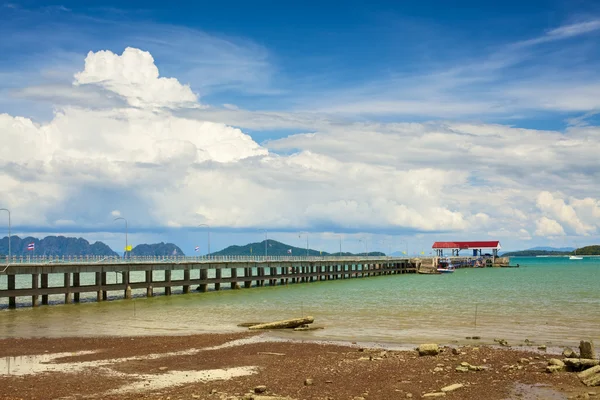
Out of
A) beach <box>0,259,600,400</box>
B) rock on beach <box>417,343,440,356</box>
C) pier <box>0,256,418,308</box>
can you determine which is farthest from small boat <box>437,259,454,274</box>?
rock on beach <box>417,343,440,356</box>

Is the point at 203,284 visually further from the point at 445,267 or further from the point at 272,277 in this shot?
the point at 445,267

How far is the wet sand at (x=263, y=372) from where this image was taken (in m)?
20.6

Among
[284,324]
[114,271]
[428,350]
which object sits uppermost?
[114,271]

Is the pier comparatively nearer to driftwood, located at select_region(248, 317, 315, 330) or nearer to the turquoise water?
the turquoise water

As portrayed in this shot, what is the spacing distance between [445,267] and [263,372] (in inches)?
6716

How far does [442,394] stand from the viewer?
65.3ft

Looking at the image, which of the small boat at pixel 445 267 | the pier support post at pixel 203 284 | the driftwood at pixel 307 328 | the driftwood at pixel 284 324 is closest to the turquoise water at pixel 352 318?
the driftwood at pixel 307 328

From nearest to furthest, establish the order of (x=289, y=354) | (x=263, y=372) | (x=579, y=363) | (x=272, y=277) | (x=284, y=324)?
(x=579, y=363) < (x=263, y=372) < (x=289, y=354) < (x=284, y=324) < (x=272, y=277)

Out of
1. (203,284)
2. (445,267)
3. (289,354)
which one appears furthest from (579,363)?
(445,267)

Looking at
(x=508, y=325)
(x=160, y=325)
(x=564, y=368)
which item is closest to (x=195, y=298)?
(x=160, y=325)

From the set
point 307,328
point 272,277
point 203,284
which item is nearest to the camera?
point 307,328

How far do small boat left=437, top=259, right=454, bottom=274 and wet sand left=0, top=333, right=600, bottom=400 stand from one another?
149111mm

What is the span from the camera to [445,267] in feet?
618

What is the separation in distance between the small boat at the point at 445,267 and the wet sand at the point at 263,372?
149 metres
